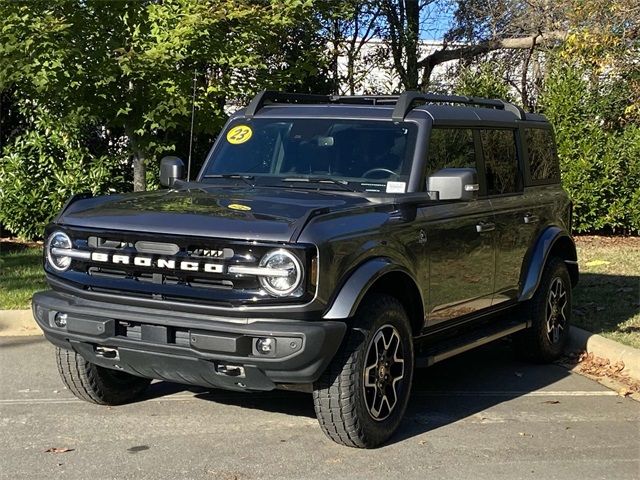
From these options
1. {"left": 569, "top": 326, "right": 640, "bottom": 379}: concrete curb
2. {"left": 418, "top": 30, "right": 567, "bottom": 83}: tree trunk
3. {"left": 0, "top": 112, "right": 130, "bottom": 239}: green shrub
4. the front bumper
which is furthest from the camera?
{"left": 418, "top": 30, "right": 567, "bottom": 83}: tree trunk

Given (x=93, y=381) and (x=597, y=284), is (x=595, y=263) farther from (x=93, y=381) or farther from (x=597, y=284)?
(x=93, y=381)

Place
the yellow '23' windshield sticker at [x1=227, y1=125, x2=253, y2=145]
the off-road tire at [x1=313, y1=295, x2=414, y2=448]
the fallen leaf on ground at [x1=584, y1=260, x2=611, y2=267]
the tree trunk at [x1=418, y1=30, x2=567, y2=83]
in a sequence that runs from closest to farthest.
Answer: the off-road tire at [x1=313, y1=295, x2=414, y2=448] < the yellow '23' windshield sticker at [x1=227, y1=125, x2=253, y2=145] < the fallen leaf on ground at [x1=584, y1=260, x2=611, y2=267] < the tree trunk at [x1=418, y1=30, x2=567, y2=83]

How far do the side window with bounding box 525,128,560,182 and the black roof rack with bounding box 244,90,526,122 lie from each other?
0.72 ft

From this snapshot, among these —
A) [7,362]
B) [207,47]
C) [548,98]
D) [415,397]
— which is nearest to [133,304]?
[415,397]

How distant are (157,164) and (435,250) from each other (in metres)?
8.10

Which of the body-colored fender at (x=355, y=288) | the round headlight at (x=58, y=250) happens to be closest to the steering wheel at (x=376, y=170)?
the body-colored fender at (x=355, y=288)

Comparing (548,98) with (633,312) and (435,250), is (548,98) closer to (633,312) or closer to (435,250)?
(633,312)

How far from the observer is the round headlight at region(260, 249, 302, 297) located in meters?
4.21

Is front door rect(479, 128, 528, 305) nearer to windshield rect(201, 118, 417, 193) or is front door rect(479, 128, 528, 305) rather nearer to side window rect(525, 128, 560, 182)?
side window rect(525, 128, 560, 182)

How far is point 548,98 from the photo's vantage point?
46.1 feet

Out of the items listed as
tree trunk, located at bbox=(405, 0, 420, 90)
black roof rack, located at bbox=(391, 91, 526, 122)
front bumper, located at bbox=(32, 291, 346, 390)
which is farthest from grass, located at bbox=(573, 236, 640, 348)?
tree trunk, located at bbox=(405, 0, 420, 90)

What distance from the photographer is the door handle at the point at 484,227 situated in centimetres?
581

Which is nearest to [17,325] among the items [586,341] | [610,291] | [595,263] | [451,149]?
[451,149]

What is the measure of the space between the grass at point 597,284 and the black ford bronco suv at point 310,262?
5.53 feet
